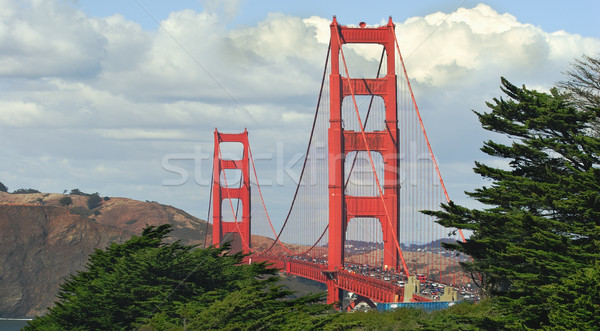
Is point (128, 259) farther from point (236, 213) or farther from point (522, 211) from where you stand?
point (236, 213)

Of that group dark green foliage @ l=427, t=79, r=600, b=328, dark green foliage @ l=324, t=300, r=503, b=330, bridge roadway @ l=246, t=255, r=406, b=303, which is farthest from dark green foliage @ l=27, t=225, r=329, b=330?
bridge roadway @ l=246, t=255, r=406, b=303

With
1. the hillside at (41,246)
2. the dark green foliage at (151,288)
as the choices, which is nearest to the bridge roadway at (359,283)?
the dark green foliage at (151,288)

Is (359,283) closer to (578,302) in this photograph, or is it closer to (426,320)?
(426,320)

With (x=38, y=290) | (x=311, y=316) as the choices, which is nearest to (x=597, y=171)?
(x=311, y=316)

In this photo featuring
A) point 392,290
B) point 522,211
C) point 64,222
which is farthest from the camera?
point 64,222

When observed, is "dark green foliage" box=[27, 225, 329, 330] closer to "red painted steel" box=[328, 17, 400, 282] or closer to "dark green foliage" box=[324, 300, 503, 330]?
"dark green foliage" box=[324, 300, 503, 330]

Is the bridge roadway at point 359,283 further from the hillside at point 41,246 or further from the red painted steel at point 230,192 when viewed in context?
the hillside at point 41,246
